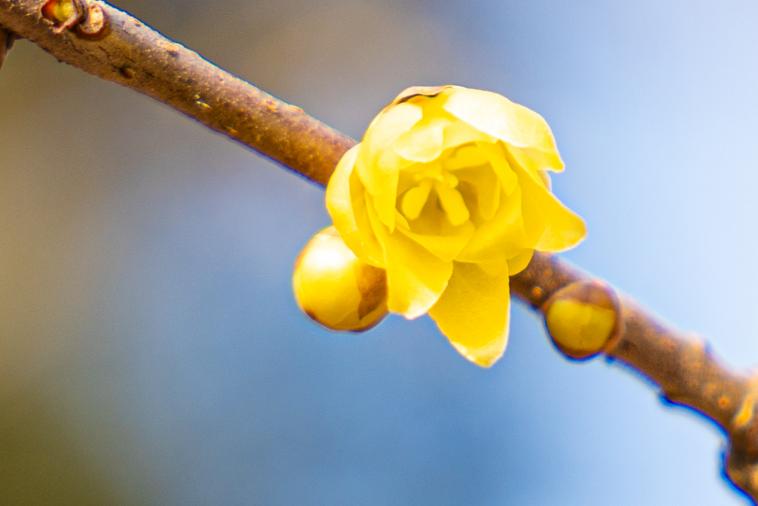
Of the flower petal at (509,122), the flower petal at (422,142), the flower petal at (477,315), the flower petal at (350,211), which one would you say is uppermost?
the flower petal at (509,122)

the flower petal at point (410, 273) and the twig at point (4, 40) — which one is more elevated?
the flower petal at point (410, 273)

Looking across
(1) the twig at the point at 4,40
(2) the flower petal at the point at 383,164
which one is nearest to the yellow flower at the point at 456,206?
(2) the flower petal at the point at 383,164

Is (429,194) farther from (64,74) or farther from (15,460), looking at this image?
(64,74)

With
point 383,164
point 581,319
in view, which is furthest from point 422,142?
point 581,319

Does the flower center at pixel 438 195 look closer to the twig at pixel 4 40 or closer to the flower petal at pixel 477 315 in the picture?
the flower petal at pixel 477 315

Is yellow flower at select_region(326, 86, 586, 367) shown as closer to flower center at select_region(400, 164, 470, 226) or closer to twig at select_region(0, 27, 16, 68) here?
flower center at select_region(400, 164, 470, 226)

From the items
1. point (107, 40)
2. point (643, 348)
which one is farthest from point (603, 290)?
point (107, 40)
